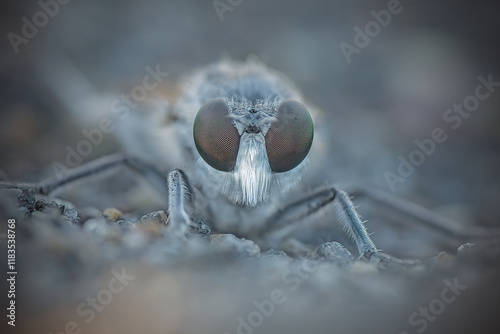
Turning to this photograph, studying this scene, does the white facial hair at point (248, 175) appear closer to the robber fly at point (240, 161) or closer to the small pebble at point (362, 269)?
the robber fly at point (240, 161)

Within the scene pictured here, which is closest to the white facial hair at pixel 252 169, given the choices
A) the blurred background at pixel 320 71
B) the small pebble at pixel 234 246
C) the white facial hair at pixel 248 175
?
the white facial hair at pixel 248 175

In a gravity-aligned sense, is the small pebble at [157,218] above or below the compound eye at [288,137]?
below

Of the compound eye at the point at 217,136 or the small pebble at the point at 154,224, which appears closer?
the small pebble at the point at 154,224

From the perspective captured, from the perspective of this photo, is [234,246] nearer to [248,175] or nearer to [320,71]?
[248,175]

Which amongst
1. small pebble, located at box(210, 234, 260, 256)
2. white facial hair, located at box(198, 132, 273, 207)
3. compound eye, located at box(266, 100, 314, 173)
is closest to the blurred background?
compound eye, located at box(266, 100, 314, 173)

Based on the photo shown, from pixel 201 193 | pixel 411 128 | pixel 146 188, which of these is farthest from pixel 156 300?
pixel 411 128

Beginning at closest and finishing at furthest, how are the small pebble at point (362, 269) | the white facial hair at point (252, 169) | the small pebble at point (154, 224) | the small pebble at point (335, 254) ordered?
the small pebble at point (362, 269), the small pebble at point (154, 224), the small pebble at point (335, 254), the white facial hair at point (252, 169)

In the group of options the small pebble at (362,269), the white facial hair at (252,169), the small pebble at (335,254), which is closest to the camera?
the small pebble at (362,269)

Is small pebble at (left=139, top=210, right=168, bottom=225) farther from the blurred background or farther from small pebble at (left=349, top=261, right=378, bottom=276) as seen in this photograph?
the blurred background
